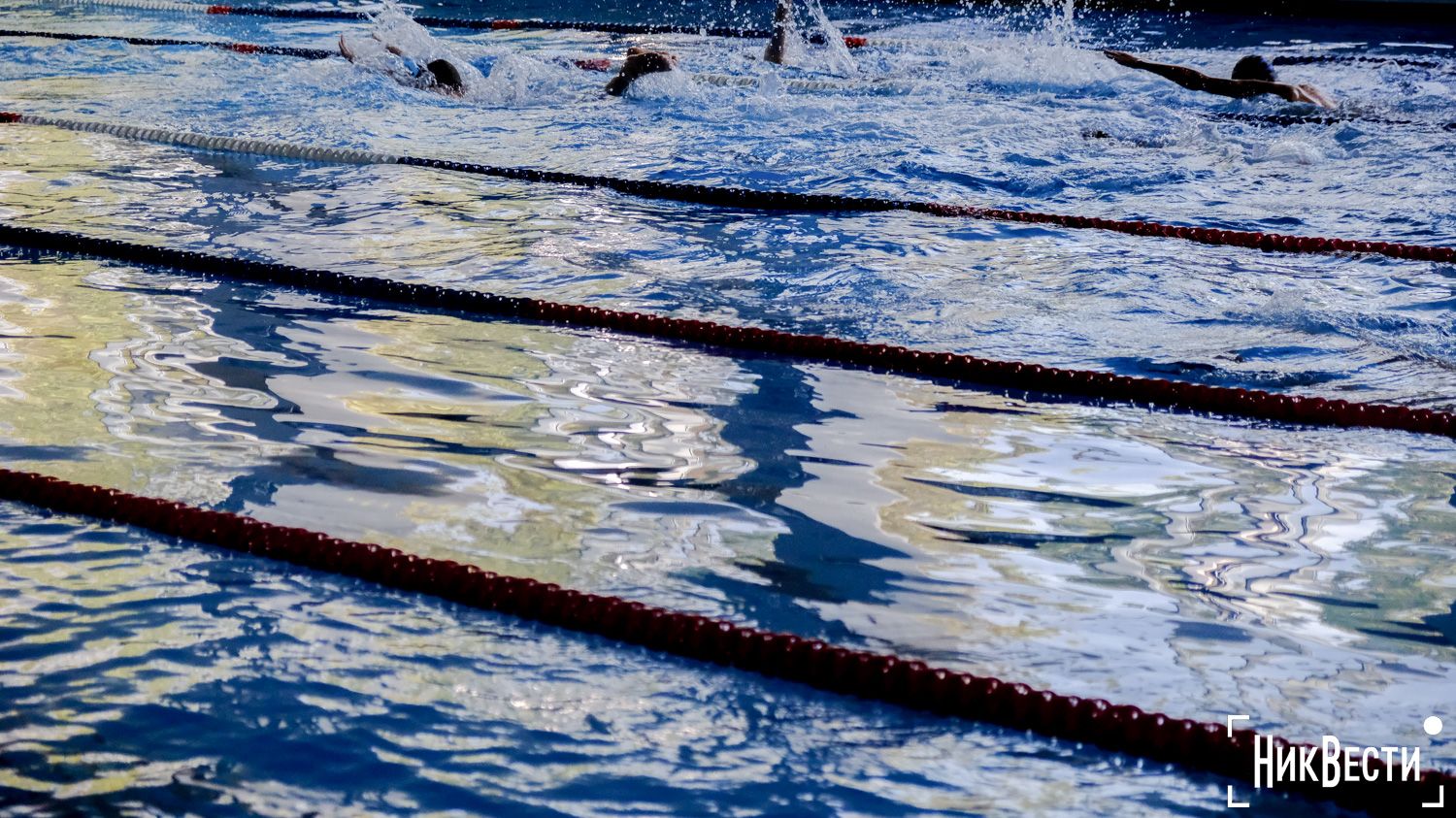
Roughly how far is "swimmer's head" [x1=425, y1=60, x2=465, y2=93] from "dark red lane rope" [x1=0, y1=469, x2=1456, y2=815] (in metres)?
4.39

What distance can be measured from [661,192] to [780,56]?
3.23 meters

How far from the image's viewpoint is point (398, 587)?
1.62 metres

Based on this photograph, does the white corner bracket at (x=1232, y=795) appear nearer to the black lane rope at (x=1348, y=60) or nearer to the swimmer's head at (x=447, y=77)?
the swimmer's head at (x=447, y=77)

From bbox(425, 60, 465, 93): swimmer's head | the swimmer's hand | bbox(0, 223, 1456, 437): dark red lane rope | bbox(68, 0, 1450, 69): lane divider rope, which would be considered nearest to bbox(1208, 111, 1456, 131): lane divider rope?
the swimmer's hand

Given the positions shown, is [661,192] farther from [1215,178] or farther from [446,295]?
[1215,178]

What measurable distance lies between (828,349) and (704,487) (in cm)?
74

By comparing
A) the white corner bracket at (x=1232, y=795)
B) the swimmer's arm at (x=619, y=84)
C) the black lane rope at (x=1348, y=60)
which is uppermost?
the black lane rope at (x=1348, y=60)

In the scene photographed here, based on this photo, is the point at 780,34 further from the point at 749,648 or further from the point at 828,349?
the point at 749,648

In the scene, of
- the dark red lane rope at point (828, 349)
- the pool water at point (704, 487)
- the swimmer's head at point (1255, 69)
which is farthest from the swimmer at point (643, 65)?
the dark red lane rope at point (828, 349)

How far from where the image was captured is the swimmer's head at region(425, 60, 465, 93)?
19.6 ft

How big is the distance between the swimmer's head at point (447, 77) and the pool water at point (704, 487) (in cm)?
181
